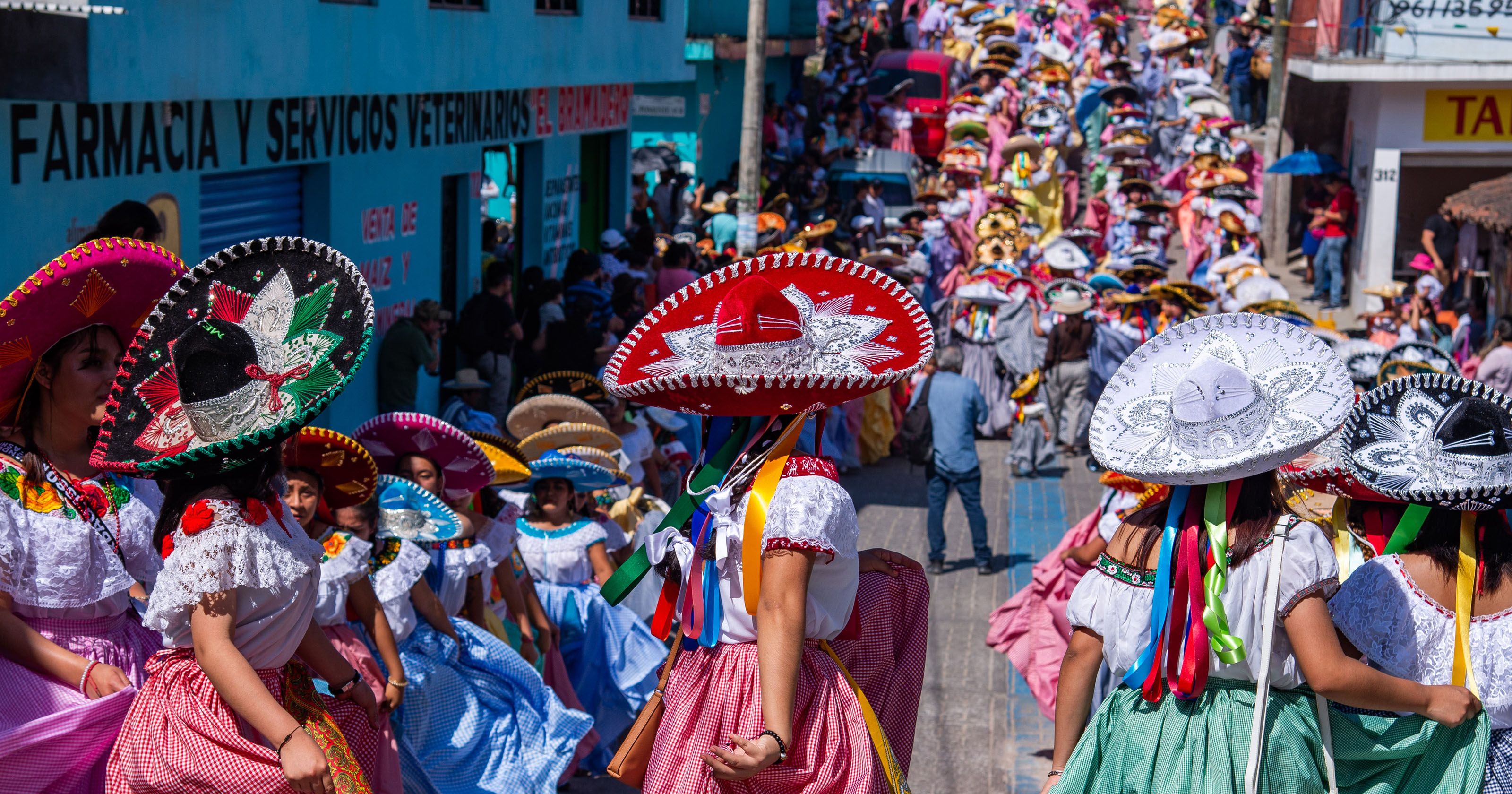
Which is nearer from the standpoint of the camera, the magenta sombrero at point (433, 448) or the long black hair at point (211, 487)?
the long black hair at point (211, 487)

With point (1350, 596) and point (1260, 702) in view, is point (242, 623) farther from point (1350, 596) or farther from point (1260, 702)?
point (1350, 596)

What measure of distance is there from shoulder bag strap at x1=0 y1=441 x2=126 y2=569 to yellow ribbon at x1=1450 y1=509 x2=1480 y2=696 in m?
3.19

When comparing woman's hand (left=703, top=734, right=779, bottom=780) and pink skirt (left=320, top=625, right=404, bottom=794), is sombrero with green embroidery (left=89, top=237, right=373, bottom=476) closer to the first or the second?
pink skirt (left=320, top=625, right=404, bottom=794)

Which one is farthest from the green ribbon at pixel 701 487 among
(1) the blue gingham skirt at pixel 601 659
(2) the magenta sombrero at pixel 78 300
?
(1) the blue gingham skirt at pixel 601 659

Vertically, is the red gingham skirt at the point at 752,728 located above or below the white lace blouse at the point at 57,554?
below

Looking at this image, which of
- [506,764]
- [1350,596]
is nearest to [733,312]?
[1350,596]

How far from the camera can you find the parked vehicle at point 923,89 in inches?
1275

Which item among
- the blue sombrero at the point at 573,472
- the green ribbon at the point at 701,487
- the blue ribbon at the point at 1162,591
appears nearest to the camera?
the blue ribbon at the point at 1162,591

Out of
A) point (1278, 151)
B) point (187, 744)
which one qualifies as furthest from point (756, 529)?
point (1278, 151)

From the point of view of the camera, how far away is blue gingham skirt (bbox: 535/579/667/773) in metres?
7.28

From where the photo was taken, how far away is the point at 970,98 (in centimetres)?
2836

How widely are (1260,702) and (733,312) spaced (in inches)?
56.7

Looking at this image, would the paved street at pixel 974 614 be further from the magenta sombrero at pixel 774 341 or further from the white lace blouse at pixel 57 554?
the magenta sombrero at pixel 774 341

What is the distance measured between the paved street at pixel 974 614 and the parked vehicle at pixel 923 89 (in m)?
17.3
